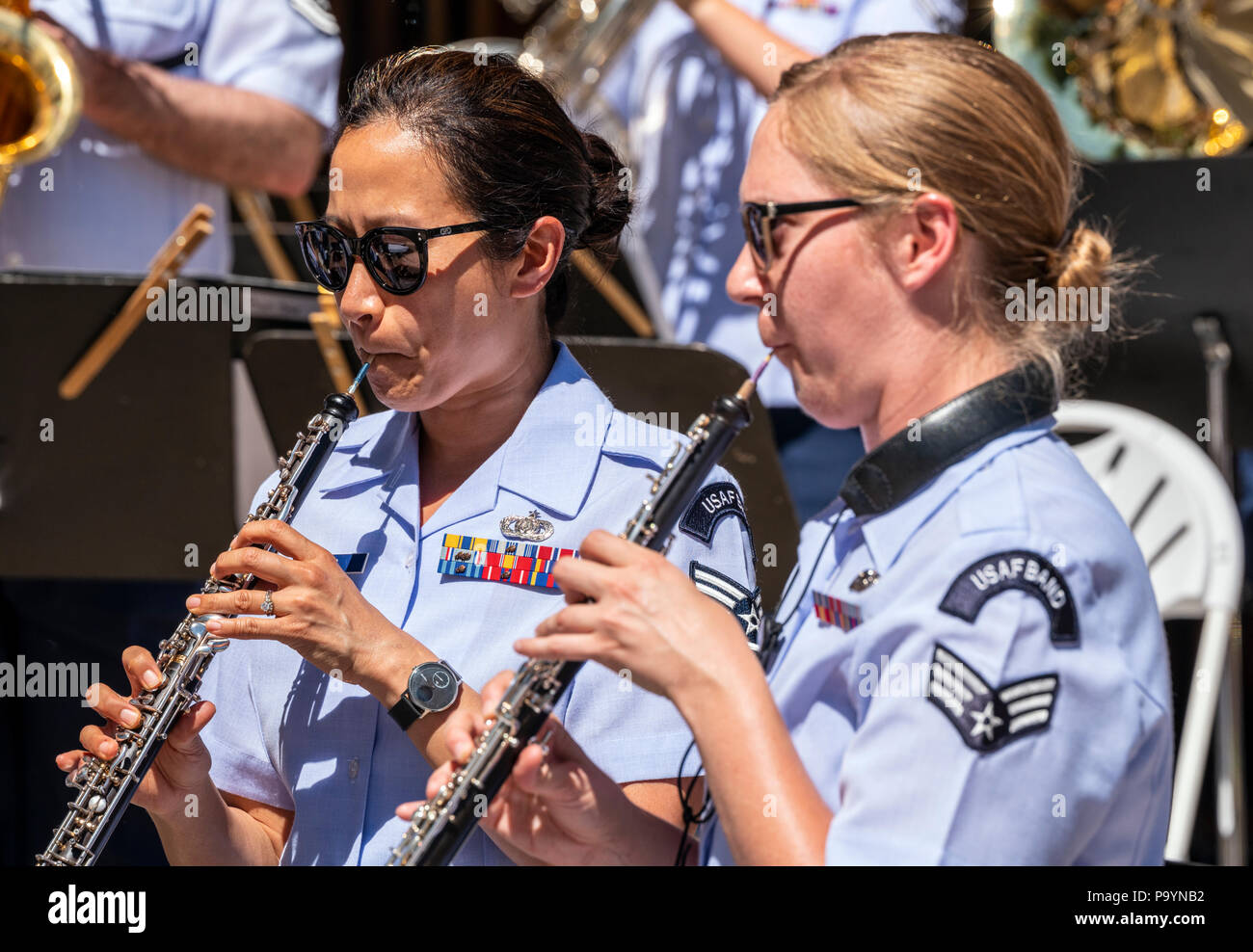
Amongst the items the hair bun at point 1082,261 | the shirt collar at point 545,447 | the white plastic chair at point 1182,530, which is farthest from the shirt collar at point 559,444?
the white plastic chair at point 1182,530

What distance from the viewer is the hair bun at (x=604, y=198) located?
6.67ft

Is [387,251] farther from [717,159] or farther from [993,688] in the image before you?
[717,159]

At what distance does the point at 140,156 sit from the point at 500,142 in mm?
1361

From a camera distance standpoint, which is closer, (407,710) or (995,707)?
(995,707)

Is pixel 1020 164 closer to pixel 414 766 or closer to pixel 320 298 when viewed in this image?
pixel 414 766

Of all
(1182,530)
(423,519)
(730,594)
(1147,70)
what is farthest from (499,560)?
(1147,70)

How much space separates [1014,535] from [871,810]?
27 centimetres

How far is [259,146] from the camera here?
2.98 m

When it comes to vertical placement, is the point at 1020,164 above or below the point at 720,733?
above

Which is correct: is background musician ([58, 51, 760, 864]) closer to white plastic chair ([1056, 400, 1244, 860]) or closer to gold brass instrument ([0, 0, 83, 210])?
gold brass instrument ([0, 0, 83, 210])

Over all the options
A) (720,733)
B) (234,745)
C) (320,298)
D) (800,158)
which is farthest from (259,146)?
(720,733)

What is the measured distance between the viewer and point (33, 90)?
2.76m
